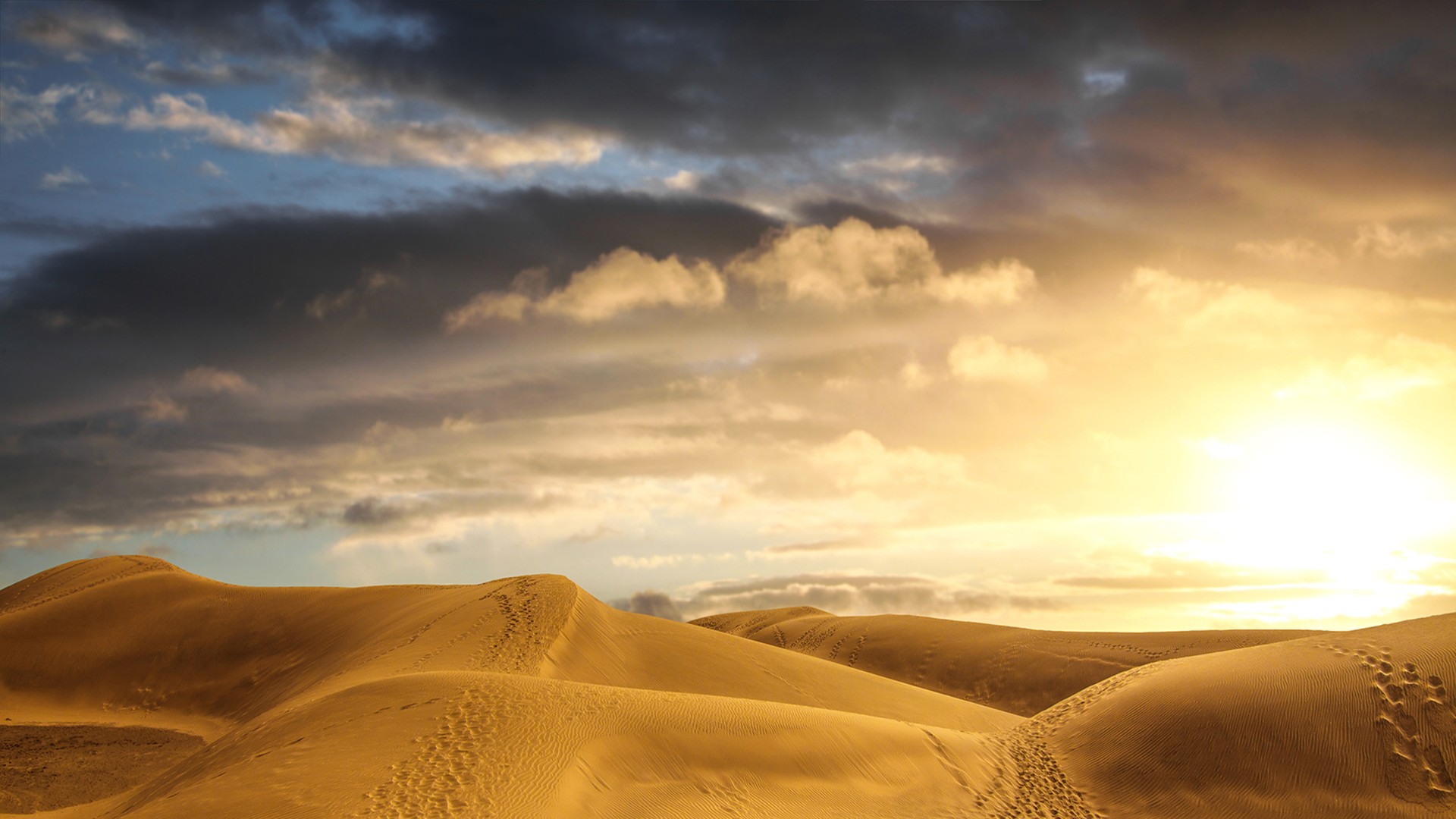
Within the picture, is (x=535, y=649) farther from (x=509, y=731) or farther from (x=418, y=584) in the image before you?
(x=418, y=584)

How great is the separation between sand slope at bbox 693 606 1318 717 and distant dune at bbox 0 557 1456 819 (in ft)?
33.0

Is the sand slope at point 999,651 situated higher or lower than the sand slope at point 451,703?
lower

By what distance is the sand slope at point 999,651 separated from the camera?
43.5 metres

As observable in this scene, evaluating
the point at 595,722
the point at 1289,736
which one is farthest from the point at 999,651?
the point at 595,722

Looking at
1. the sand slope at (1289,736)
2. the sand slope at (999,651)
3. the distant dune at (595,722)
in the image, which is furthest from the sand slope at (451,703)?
the sand slope at (999,651)

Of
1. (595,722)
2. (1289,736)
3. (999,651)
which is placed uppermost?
(595,722)

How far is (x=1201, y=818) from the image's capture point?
20.2 m

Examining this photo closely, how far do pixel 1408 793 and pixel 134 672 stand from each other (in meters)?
42.6

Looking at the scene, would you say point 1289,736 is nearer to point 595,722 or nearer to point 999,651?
point 595,722

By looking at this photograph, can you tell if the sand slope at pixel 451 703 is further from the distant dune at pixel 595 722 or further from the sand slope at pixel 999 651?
the sand slope at pixel 999 651

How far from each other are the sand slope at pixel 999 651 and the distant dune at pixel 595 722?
10.1 meters

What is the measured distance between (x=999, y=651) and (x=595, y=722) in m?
35.2

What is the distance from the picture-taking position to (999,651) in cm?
4728

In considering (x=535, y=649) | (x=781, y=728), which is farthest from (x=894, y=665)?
(x=781, y=728)
